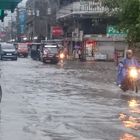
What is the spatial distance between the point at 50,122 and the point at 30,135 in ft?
6.86

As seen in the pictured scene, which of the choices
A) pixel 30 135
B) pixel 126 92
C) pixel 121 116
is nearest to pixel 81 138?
pixel 30 135

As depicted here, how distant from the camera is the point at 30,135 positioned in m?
12.2

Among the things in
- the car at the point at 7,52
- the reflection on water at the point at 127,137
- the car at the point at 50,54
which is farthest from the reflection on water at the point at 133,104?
the car at the point at 7,52

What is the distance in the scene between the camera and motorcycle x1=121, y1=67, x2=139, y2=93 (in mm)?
24234

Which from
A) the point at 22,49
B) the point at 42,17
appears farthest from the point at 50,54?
the point at 42,17

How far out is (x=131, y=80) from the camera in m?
24.6

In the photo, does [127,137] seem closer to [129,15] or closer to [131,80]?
[131,80]

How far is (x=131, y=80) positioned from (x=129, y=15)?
7.41 meters

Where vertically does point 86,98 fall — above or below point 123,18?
below

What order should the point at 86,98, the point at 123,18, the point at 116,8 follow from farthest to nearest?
1. the point at 116,8
2. the point at 123,18
3. the point at 86,98

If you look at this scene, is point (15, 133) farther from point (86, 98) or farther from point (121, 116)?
point (86, 98)

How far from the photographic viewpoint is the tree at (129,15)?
3022cm

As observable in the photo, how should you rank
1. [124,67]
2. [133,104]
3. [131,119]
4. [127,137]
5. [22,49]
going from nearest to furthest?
1. [127,137]
2. [131,119]
3. [133,104]
4. [124,67]
5. [22,49]

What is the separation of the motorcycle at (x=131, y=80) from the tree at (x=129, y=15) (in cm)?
518
